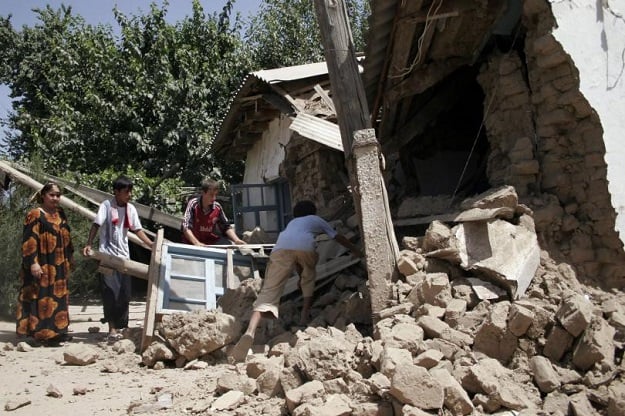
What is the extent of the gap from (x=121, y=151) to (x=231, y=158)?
2862mm

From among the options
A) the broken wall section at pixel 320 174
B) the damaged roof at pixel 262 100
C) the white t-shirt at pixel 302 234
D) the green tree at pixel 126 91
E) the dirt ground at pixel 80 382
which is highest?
the green tree at pixel 126 91

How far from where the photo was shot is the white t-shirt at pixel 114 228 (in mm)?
6238

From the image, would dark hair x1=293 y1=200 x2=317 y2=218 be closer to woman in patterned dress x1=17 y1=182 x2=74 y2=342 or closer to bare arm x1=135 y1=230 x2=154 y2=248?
bare arm x1=135 y1=230 x2=154 y2=248

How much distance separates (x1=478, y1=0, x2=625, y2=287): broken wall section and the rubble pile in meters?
0.24

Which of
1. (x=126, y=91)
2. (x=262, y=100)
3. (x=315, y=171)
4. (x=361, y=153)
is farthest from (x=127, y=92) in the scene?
(x=361, y=153)

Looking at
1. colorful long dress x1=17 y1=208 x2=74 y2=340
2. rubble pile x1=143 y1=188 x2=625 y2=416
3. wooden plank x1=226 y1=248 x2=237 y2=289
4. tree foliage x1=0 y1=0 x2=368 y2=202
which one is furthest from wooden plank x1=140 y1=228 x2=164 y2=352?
tree foliage x1=0 y1=0 x2=368 y2=202

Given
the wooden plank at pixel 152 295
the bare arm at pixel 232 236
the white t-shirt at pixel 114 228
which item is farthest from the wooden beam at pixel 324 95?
the wooden plank at pixel 152 295

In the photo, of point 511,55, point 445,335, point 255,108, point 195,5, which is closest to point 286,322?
point 445,335

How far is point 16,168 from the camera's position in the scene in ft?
30.8

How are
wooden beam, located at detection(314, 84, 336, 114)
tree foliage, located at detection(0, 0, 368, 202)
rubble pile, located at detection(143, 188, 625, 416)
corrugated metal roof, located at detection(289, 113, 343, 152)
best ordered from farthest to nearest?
tree foliage, located at detection(0, 0, 368, 202), wooden beam, located at detection(314, 84, 336, 114), corrugated metal roof, located at detection(289, 113, 343, 152), rubble pile, located at detection(143, 188, 625, 416)

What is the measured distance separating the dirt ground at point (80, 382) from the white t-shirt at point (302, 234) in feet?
4.44

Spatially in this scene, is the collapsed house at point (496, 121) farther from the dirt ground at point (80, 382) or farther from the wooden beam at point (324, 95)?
the dirt ground at point (80, 382)

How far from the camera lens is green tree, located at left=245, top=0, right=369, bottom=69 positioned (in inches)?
643

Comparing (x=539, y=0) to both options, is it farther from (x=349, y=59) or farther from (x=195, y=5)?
(x=195, y=5)
